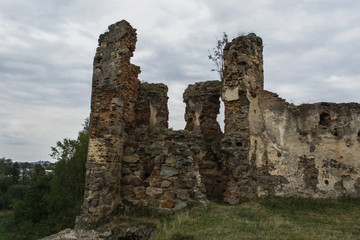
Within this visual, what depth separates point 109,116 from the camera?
793 centimetres

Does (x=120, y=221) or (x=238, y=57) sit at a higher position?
(x=238, y=57)

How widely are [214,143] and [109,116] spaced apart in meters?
3.97

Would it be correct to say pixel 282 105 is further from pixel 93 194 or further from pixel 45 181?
pixel 45 181

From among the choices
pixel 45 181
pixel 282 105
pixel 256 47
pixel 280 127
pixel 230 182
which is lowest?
pixel 45 181

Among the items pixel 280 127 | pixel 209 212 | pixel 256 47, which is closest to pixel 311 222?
pixel 209 212

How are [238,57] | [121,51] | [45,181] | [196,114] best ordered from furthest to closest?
[45,181], [196,114], [238,57], [121,51]

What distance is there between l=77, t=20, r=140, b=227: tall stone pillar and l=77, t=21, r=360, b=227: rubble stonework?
0.03 meters

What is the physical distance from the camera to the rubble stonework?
25.2ft

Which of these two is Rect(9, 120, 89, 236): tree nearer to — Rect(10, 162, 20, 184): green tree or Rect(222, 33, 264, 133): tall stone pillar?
Rect(222, 33, 264, 133): tall stone pillar

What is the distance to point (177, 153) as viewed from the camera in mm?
7953

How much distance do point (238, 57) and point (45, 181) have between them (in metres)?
19.2

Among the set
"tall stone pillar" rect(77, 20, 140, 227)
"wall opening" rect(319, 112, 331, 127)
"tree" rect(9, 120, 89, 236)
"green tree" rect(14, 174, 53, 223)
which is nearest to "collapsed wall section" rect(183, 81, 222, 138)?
"tall stone pillar" rect(77, 20, 140, 227)

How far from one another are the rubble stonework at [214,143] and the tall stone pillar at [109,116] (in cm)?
3

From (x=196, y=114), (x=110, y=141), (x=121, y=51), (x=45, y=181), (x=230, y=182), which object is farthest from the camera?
(x=45, y=181)
